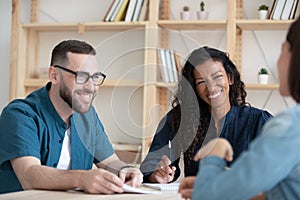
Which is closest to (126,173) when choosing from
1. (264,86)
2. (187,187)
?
(187,187)

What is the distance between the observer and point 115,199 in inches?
61.8

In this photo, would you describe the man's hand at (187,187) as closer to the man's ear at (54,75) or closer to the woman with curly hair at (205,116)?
the woman with curly hair at (205,116)

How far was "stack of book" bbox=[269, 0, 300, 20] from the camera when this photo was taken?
3242 mm

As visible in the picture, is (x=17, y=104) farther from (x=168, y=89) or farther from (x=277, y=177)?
(x=168, y=89)

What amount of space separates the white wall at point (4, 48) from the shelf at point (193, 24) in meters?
1.15

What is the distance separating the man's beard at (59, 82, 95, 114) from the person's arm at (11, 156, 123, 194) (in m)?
0.39

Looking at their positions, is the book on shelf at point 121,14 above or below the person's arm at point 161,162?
above

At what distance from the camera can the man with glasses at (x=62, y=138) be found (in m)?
1.72

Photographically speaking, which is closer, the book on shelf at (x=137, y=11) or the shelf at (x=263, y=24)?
the shelf at (x=263, y=24)

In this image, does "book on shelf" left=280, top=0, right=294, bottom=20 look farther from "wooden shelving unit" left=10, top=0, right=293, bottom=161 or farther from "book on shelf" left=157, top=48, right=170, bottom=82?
"book on shelf" left=157, top=48, right=170, bottom=82

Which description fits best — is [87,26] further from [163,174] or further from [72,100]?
[163,174]

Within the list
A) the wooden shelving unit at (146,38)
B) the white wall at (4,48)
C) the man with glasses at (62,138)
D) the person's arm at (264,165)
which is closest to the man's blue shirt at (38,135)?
the man with glasses at (62,138)

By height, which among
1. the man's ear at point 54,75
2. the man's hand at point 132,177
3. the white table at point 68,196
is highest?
the man's ear at point 54,75

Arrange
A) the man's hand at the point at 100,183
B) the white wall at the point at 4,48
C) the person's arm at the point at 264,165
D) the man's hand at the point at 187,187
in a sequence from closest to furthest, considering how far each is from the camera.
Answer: the person's arm at the point at 264,165 → the man's hand at the point at 187,187 → the man's hand at the point at 100,183 → the white wall at the point at 4,48
